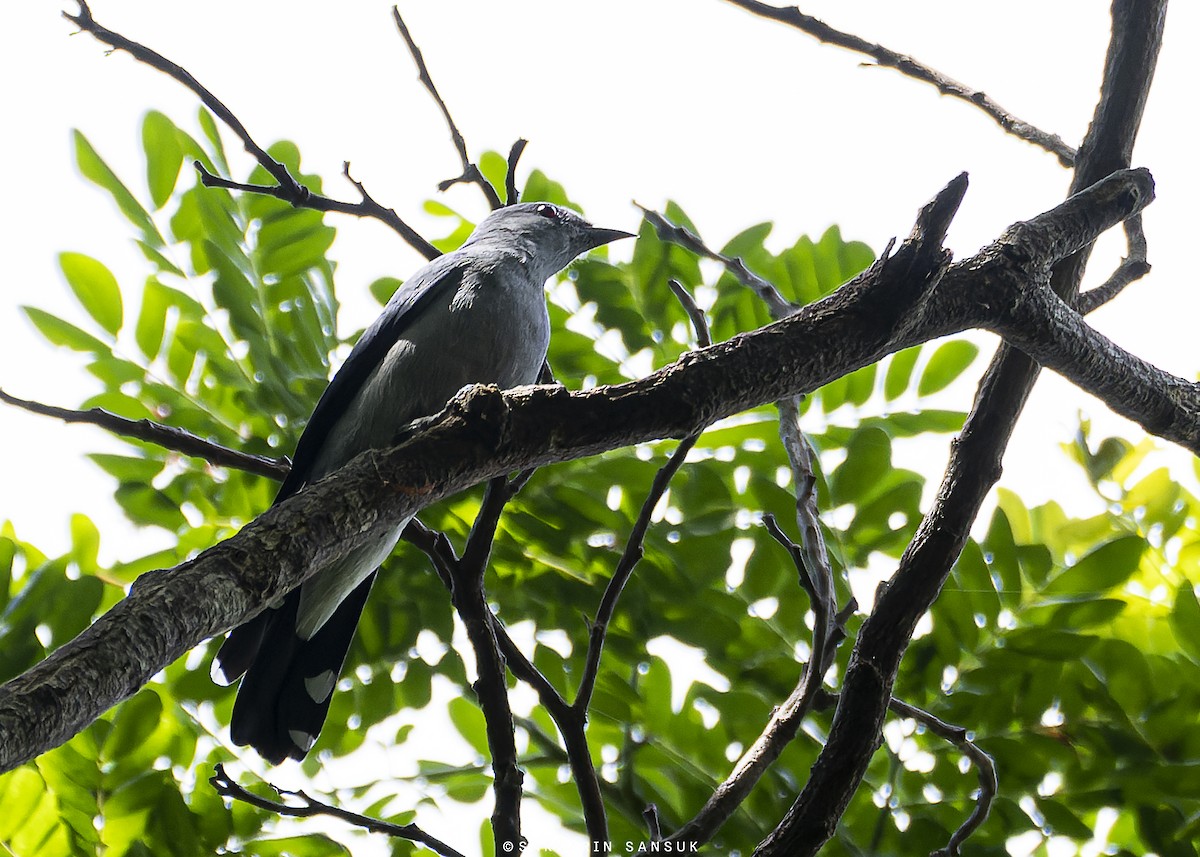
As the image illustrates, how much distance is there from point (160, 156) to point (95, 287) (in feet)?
1.08

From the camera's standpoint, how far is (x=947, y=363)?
2129 millimetres

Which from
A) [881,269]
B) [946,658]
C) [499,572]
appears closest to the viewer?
[881,269]

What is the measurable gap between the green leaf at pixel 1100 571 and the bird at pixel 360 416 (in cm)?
116

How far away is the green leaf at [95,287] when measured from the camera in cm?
211

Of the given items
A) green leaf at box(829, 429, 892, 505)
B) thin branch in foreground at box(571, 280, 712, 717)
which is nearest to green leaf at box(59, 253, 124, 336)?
thin branch in foreground at box(571, 280, 712, 717)

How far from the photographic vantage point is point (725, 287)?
2.35 m

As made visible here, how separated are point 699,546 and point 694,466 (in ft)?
0.57

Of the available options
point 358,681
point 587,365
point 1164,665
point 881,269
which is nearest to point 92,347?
point 358,681

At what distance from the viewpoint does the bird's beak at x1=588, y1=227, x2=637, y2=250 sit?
7.86 feet

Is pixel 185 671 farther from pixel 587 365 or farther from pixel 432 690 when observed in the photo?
pixel 587 365

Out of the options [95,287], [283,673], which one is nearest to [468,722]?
[283,673]

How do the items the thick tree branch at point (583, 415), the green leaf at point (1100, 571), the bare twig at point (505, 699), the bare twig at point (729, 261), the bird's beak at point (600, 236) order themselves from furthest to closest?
the bird's beak at point (600, 236) → the bare twig at point (729, 261) → the green leaf at point (1100, 571) → the bare twig at point (505, 699) → the thick tree branch at point (583, 415)

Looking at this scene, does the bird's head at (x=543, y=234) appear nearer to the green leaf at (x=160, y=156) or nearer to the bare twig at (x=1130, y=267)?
the green leaf at (x=160, y=156)

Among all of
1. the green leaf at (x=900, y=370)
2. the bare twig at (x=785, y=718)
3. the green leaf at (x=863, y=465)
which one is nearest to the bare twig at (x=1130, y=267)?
the green leaf at (x=900, y=370)
